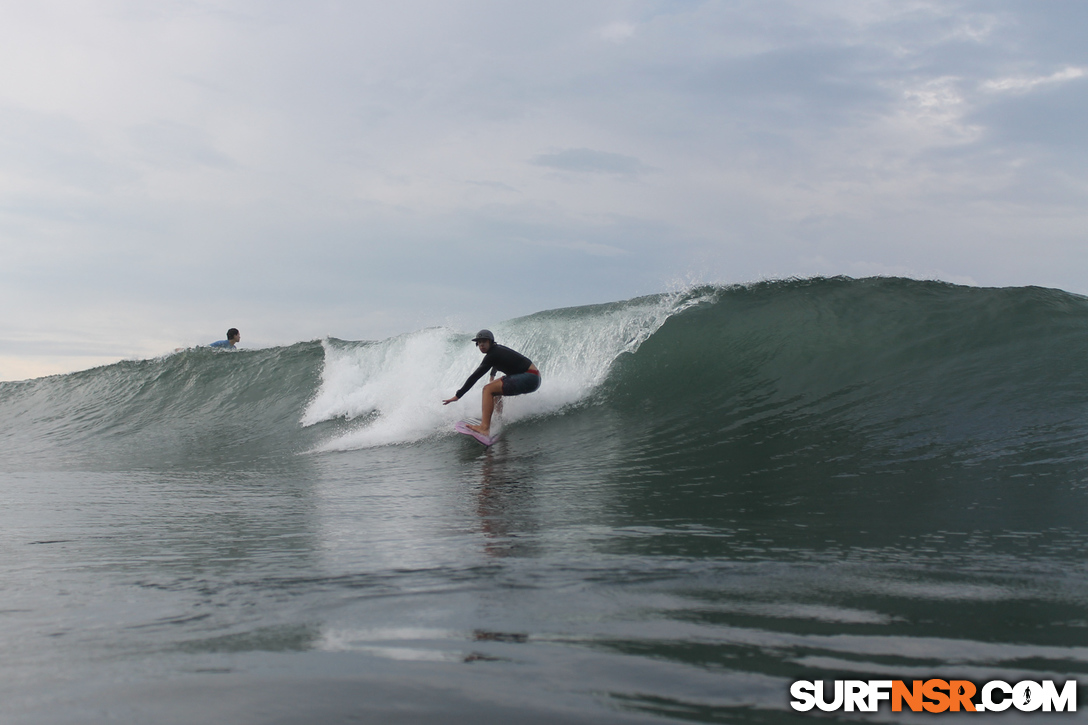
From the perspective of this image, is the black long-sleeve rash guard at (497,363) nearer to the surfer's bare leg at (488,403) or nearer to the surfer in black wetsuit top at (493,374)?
the surfer in black wetsuit top at (493,374)

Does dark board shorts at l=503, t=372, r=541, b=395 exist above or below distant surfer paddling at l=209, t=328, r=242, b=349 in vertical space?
below

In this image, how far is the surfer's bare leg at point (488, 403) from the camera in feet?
29.9

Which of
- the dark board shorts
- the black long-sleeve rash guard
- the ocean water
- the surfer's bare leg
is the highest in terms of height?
the black long-sleeve rash guard

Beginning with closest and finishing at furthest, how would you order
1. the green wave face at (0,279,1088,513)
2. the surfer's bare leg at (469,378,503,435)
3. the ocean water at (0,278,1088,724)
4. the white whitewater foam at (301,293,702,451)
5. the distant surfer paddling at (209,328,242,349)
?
the ocean water at (0,278,1088,724)
the green wave face at (0,279,1088,513)
the surfer's bare leg at (469,378,503,435)
the white whitewater foam at (301,293,702,451)
the distant surfer paddling at (209,328,242,349)

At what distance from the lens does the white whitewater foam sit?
10.4 meters

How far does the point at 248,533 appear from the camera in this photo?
174 inches

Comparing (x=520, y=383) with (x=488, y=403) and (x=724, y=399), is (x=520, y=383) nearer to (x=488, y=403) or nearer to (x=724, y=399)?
(x=488, y=403)

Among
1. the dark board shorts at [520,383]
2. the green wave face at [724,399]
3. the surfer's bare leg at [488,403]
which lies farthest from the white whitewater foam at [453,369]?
the surfer's bare leg at [488,403]

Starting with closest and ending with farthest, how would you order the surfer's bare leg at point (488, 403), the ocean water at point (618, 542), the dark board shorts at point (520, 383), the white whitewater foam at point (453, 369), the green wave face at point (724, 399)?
the ocean water at point (618, 542)
the green wave face at point (724, 399)
the surfer's bare leg at point (488, 403)
the dark board shorts at point (520, 383)
the white whitewater foam at point (453, 369)

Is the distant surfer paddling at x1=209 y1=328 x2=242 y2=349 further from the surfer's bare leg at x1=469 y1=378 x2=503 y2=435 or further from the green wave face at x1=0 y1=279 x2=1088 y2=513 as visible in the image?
the surfer's bare leg at x1=469 y1=378 x2=503 y2=435

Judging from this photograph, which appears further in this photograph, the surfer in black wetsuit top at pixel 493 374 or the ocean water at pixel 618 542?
the surfer in black wetsuit top at pixel 493 374

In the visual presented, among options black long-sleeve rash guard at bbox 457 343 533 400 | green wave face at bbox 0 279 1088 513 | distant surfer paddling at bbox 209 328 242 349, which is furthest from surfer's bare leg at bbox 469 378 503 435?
distant surfer paddling at bbox 209 328 242 349

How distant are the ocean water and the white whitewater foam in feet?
0.38

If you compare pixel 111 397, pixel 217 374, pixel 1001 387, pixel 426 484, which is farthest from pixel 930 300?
pixel 111 397
